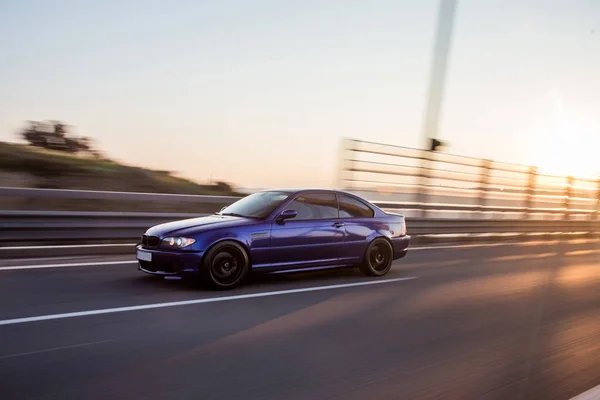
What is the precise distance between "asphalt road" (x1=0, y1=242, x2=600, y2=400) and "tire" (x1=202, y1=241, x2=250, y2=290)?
19 cm

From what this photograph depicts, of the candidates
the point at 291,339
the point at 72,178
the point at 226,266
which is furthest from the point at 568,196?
the point at 291,339

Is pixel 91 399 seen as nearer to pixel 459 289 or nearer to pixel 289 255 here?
pixel 289 255

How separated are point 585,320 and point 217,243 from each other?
4.72 metres

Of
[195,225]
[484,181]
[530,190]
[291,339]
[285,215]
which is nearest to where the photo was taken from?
[291,339]

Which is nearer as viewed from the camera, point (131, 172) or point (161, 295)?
point (161, 295)

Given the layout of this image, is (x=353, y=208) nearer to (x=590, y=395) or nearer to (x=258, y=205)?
(x=258, y=205)

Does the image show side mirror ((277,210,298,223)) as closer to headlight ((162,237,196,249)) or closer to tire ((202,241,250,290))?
tire ((202,241,250,290))

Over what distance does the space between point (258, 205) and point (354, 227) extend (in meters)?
1.60

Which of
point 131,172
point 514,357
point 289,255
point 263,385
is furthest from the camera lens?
point 131,172

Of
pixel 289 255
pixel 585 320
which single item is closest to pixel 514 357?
pixel 585 320

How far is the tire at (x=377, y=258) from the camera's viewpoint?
9.61 metres

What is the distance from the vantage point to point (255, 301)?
7.32 metres

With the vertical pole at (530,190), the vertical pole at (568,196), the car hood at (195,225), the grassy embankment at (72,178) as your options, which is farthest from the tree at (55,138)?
the vertical pole at (568,196)

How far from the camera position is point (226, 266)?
7.90 m
